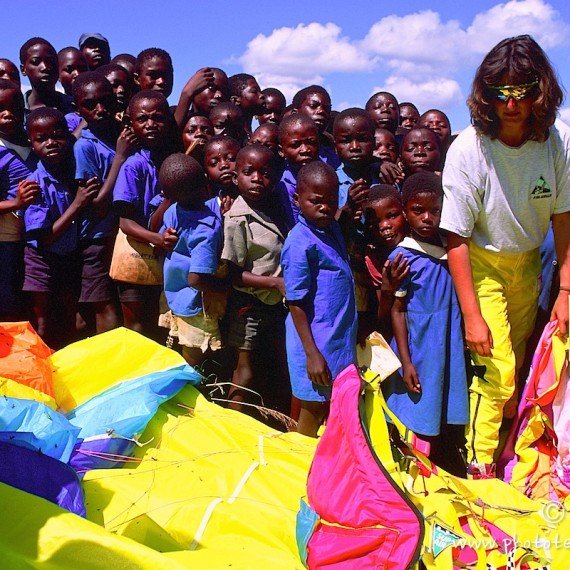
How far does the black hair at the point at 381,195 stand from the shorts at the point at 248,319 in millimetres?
730

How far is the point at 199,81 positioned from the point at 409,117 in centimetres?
188

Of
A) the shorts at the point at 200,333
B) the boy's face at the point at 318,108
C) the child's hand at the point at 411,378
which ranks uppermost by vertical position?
the boy's face at the point at 318,108

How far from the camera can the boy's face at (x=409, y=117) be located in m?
5.44

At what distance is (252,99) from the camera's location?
15.7ft

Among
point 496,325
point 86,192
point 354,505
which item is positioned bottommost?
point 354,505

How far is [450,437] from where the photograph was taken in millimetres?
3490

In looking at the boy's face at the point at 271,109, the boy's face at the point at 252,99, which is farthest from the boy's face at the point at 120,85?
the boy's face at the point at 271,109

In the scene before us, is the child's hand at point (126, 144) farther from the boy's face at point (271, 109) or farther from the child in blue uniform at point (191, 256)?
the boy's face at point (271, 109)

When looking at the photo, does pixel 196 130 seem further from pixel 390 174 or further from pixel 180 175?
pixel 390 174

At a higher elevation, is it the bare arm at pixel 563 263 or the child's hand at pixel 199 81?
the child's hand at pixel 199 81

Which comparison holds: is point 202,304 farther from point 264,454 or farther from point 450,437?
point 450,437

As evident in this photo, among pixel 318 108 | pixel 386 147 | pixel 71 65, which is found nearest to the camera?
pixel 386 147

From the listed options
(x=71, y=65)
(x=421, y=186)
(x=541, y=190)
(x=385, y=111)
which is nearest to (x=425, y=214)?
(x=421, y=186)

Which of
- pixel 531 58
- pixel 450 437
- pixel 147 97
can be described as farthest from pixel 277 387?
pixel 531 58
